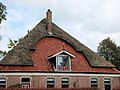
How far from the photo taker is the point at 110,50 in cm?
8381

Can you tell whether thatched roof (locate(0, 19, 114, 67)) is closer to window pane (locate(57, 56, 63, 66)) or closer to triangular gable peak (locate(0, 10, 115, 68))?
triangular gable peak (locate(0, 10, 115, 68))

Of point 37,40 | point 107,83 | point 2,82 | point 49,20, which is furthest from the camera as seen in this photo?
point 49,20

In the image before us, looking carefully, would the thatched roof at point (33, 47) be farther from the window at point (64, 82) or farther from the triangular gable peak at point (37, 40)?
the window at point (64, 82)

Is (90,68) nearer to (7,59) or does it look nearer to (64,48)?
(64,48)

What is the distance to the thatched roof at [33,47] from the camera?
41763 millimetres

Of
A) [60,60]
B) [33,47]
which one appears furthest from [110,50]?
[33,47]

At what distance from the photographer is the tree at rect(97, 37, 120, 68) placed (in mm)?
81287

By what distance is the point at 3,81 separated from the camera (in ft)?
131

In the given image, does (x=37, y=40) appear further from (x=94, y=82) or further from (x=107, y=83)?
(x=107, y=83)

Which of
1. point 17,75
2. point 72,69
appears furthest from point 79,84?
point 17,75

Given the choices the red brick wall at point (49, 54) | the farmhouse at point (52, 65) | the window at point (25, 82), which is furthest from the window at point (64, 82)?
the window at point (25, 82)

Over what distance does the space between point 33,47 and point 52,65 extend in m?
3.65

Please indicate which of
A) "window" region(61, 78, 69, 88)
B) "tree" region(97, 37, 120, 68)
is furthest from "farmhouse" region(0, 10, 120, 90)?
"tree" region(97, 37, 120, 68)

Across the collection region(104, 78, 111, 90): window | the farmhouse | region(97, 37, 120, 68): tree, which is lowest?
region(104, 78, 111, 90): window
